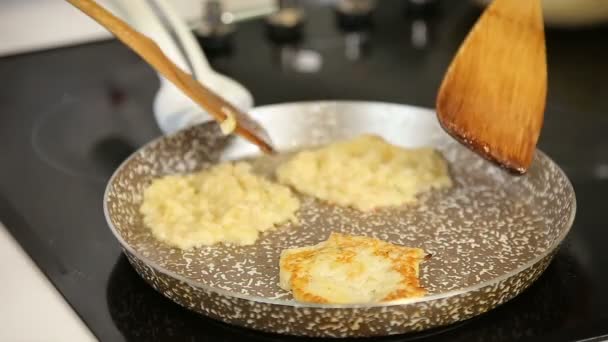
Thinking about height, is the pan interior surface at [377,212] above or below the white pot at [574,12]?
above

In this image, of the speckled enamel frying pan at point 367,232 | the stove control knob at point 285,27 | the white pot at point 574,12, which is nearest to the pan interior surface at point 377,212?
the speckled enamel frying pan at point 367,232

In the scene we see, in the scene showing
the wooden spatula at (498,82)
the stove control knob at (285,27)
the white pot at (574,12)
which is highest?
the wooden spatula at (498,82)

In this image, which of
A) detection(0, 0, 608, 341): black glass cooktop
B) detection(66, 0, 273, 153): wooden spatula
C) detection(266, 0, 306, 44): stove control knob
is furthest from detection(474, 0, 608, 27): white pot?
detection(66, 0, 273, 153): wooden spatula

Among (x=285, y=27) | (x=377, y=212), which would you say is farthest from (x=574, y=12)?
(x=377, y=212)

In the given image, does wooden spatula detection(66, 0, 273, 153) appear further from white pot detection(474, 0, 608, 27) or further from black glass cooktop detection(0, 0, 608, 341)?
white pot detection(474, 0, 608, 27)

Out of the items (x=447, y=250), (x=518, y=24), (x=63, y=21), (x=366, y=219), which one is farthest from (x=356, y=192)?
(x=63, y=21)

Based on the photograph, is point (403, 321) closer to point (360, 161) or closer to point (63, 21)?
point (360, 161)

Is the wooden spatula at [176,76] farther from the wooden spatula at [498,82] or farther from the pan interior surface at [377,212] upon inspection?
the wooden spatula at [498,82]
